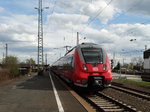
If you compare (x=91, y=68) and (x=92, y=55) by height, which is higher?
(x=92, y=55)

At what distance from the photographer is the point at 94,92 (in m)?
16.0

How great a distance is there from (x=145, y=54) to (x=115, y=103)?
21015 mm

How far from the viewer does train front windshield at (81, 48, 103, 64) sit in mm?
14731

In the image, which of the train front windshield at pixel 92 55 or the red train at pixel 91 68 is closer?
the red train at pixel 91 68

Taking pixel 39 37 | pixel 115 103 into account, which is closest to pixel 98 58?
pixel 115 103

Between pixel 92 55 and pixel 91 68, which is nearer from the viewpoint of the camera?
pixel 91 68

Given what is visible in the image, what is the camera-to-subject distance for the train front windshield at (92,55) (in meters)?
14.7

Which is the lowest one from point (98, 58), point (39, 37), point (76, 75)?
point (76, 75)

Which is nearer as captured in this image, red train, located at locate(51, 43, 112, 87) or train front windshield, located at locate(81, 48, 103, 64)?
red train, located at locate(51, 43, 112, 87)

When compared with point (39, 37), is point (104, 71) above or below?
below

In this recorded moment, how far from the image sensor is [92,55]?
15.0 m

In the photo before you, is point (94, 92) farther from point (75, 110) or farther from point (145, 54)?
point (145, 54)

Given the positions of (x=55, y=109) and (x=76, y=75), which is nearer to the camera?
(x=55, y=109)

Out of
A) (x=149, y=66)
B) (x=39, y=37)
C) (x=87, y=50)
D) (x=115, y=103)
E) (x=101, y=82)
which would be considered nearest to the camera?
(x=115, y=103)
